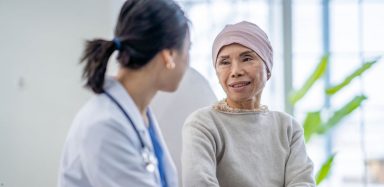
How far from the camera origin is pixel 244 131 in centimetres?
149

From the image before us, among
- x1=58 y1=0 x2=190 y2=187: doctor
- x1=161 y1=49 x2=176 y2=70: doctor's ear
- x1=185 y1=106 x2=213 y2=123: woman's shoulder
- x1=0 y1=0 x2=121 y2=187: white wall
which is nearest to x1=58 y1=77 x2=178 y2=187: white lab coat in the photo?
x1=58 y1=0 x2=190 y2=187: doctor

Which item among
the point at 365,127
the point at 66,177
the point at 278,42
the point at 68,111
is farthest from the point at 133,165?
the point at 365,127

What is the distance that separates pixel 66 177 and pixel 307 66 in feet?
7.76

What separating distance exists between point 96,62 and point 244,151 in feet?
1.93

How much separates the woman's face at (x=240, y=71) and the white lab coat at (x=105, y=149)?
47 centimetres

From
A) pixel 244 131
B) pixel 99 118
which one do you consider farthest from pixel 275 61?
pixel 99 118

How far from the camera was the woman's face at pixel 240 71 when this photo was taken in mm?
1479

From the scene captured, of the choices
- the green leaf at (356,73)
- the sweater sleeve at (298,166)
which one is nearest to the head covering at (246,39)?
the sweater sleeve at (298,166)

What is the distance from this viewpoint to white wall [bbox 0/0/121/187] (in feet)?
7.82

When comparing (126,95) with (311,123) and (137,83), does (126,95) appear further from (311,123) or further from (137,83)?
(311,123)

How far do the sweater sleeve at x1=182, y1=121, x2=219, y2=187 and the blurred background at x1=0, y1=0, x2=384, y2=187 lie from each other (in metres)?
1.15

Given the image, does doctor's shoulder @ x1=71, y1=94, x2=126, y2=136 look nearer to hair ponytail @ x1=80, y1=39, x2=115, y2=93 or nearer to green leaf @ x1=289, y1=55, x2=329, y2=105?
hair ponytail @ x1=80, y1=39, x2=115, y2=93

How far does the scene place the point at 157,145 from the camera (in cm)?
123

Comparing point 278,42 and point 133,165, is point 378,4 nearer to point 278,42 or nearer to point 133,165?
point 278,42
